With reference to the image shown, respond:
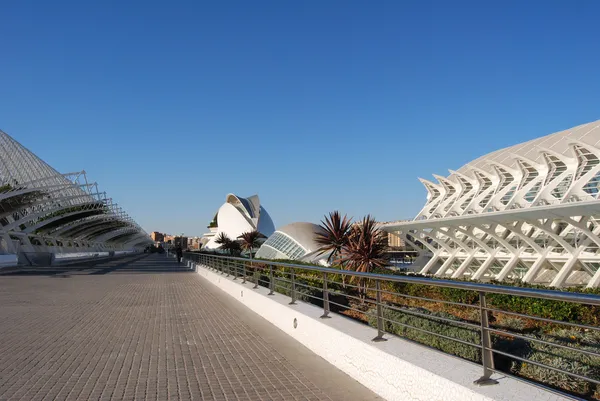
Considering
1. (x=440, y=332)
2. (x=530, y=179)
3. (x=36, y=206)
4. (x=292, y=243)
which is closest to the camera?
(x=440, y=332)

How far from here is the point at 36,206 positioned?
5838 cm

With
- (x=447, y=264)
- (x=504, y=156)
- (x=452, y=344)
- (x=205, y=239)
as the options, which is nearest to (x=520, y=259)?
(x=447, y=264)

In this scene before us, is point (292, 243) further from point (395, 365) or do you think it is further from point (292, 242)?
point (395, 365)

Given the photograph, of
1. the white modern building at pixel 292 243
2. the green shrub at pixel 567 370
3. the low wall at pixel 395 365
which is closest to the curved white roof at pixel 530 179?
the white modern building at pixel 292 243

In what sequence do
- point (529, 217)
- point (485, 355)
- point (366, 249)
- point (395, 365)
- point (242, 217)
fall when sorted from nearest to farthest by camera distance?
point (485, 355), point (395, 365), point (366, 249), point (529, 217), point (242, 217)

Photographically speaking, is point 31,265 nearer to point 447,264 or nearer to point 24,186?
point 24,186

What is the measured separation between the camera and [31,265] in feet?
127

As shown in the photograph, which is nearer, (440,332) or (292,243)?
(440,332)

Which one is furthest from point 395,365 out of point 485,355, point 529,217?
point 529,217

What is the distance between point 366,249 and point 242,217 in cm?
Result: 8314

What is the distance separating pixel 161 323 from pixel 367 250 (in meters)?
8.61

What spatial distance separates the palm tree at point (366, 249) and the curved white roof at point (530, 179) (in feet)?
51.1

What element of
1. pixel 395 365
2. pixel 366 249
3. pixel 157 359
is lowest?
pixel 157 359

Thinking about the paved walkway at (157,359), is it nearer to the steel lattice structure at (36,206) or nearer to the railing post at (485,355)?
the railing post at (485,355)
